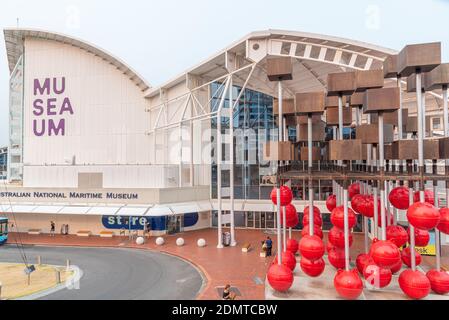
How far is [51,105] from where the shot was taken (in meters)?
32.8

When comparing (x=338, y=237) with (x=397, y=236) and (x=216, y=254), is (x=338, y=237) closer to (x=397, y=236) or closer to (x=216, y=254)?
(x=397, y=236)

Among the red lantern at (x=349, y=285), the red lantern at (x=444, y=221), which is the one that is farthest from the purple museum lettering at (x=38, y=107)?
the red lantern at (x=444, y=221)

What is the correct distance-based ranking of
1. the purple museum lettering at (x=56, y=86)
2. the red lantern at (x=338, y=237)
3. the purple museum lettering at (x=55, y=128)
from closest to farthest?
the red lantern at (x=338, y=237)
the purple museum lettering at (x=56, y=86)
the purple museum lettering at (x=55, y=128)

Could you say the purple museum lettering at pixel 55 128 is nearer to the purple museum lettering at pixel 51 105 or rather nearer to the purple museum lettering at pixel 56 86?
the purple museum lettering at pixel 51 105

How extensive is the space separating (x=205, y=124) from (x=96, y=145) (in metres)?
12.0

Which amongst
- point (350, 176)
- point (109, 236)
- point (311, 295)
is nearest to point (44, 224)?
point (109, 236)

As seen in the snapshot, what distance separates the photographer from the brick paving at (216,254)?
14341mm

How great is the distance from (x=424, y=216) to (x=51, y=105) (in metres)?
34.6

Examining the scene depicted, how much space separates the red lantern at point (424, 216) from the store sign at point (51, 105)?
32.6 meters

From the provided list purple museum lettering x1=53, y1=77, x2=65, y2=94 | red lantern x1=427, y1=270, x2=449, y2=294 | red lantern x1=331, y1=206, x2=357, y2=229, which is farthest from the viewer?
purple museum lettering x1=53, y1=77, x2=65, y2=94

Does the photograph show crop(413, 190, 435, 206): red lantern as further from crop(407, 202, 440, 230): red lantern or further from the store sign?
the store sign

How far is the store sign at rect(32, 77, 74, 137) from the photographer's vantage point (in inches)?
1289

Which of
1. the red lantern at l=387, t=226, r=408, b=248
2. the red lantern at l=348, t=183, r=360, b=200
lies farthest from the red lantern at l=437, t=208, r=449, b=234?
the red lantern at l=348, t=183, r=360, b=200

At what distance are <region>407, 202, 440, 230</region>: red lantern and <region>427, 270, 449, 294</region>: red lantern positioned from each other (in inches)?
122
